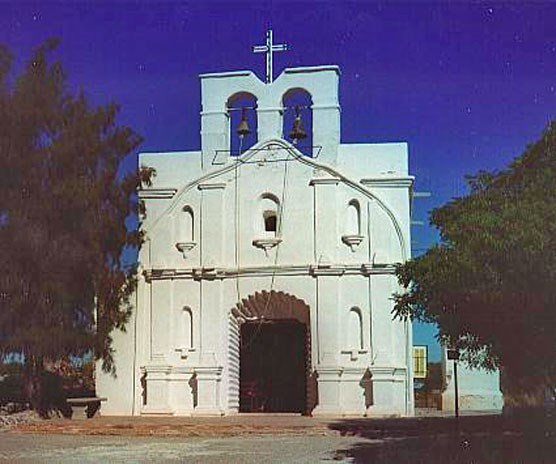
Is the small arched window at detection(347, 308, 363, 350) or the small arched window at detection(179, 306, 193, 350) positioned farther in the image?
the small arched window at detection(179, 306, 193, 350)

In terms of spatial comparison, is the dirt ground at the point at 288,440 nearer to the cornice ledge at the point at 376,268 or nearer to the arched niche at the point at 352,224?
the cornice ledge at the point at 376,268

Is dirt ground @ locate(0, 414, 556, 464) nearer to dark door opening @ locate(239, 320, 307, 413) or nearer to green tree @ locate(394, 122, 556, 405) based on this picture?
green tree @ locate(394, 122, 556, 405)

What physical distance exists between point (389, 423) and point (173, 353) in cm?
425

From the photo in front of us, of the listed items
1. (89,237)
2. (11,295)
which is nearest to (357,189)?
(89,237)

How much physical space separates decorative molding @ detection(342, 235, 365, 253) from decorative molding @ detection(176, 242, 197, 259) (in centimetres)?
265

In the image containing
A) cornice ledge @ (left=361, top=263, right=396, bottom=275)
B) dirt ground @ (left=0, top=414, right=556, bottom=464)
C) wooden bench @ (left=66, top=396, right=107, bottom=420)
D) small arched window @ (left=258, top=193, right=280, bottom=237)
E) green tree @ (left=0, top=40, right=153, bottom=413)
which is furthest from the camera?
small arched window @ (left=258, top=193, right=280, bottom=237)

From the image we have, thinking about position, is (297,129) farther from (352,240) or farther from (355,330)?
(355,330)

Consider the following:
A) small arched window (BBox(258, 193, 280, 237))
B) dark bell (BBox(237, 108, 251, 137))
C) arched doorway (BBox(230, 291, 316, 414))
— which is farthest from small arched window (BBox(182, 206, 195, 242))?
dark bell (BBox(237, 108, 251, 137))

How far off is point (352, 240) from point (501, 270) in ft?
25.1

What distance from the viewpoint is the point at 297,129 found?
17.3 meters

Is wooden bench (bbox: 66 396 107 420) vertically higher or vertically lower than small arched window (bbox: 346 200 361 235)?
lower

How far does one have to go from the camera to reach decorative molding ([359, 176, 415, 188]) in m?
17.6

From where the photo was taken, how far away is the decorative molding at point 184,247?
18094mm

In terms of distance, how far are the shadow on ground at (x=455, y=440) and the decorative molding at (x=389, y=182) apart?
13.5 ft
